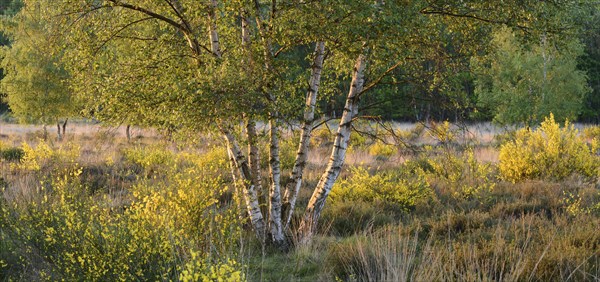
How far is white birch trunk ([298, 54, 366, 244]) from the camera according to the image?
25.8 feet

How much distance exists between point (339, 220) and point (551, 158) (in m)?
6.19

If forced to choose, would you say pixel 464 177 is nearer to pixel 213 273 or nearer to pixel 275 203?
pixel 275 203

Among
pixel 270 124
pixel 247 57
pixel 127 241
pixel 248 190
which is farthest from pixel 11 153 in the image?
pixel 127 241

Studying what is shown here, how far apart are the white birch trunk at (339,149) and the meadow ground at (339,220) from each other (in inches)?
11.2

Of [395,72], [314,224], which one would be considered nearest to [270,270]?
[314,224]

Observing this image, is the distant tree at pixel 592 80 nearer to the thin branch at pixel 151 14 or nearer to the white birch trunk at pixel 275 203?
the white birch trunk at pixel 275 203

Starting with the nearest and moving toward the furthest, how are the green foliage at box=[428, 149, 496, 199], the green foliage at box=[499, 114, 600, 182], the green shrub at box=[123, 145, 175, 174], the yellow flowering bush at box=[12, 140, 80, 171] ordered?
1. the green foliage at box=[428, 149, 496, 199]
2. the green foliage at box=[499, 114, 600, 182]
3. the yellow flowering bush at box=[12, 140, 80, 171]
4. the green shrub at box=[123, 145, 175, 174]

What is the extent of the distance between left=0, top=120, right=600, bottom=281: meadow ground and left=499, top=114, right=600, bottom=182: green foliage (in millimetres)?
33

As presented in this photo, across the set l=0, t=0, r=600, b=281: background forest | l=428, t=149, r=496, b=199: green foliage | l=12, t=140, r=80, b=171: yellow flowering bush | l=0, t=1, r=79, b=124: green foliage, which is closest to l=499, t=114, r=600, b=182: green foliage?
l=428, t=149, r=496, b=199: green foliage

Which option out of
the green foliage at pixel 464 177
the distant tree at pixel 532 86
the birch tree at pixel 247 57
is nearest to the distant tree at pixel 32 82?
the green foliage at pixel 464 177

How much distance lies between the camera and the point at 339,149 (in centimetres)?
800

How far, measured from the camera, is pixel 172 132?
660cm

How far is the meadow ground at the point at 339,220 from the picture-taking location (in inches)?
211

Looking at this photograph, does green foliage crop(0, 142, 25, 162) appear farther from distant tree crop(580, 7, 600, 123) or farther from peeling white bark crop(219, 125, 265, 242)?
distant tree crop(580, 7, 600, 123)
